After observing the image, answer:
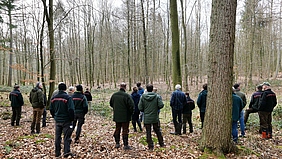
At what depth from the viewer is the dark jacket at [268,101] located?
710 centimetres

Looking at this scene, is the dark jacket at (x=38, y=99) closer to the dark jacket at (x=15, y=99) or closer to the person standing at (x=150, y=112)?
the dark jacket at (x=15, y=99)

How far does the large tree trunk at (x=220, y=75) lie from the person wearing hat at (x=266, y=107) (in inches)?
119

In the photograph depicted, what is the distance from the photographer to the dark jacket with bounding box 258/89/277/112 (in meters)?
7.10

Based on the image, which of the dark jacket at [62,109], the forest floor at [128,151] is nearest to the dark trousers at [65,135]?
the dark jacket at [62,109]

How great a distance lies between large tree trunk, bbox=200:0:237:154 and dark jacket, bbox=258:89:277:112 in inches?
119

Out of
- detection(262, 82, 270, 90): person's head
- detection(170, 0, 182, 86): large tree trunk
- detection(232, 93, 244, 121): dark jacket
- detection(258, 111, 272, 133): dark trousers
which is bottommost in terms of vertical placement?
detection(258, 111, 272, 133): dark trousers

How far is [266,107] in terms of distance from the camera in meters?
7.16

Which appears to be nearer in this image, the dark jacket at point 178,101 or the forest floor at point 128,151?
the forest floor at point 128,151

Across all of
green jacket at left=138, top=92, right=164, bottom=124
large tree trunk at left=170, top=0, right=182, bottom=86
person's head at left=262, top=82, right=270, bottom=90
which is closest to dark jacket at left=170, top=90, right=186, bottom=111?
green jacket at left=138, top=92, right=164, bottom=124

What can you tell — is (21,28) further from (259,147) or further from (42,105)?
(259,147)

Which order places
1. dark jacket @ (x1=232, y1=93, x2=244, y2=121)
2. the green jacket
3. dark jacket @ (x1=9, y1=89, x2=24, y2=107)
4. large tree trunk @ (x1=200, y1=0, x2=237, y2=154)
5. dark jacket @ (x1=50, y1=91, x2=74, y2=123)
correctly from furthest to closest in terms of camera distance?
dark jacket @ (x1=9, y1=89, x2=24, y2=107) < dark jacket @ (x1=232, y1=93, x2=244, y2=121) < the green jacket < dark jacket @ (x1=50, y1=91, x2=74, y2=123) < large tree trunk @ (x1=200, y1=0, x2=237, y2=154)

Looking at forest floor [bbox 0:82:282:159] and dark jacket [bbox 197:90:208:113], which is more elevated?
dark jacket [bbox 197:90:208:113]

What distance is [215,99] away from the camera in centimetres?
507

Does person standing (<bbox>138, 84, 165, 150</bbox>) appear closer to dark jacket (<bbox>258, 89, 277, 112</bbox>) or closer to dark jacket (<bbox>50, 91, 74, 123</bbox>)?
dark jacket (<bbox>50, 91, 74, 123</bbox>)
